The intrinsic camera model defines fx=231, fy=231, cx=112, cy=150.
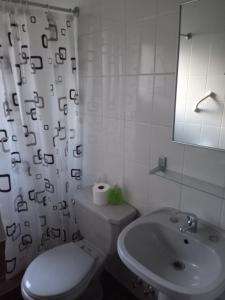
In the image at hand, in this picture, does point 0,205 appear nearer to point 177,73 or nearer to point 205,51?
point 177,73

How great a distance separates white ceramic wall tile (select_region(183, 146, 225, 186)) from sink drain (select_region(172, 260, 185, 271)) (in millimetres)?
444

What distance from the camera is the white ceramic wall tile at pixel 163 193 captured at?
1.30 meters

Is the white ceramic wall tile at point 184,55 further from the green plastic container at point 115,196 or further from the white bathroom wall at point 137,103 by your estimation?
the green plastic container at point 115,196

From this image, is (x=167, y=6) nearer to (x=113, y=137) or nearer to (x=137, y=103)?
(x=137, y=103)

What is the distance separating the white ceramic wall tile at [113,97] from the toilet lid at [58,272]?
95cm

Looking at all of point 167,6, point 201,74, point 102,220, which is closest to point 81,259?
point 102,220

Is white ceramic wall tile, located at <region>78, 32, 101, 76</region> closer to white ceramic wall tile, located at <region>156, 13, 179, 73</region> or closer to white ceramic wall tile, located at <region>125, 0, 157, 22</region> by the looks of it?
white ceramic wall tile, located at <region>125, 0, 157, 22</region>

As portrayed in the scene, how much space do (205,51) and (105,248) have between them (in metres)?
1.29

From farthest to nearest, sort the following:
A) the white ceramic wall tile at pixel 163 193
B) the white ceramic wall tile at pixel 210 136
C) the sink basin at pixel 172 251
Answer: the white ceramic wall tile at pixel 163 193
the white ceramic wall tile at pixel 210 136
the sink basin at pixel 172 251

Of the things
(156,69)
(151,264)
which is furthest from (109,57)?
(151,264)

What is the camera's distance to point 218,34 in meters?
1.01

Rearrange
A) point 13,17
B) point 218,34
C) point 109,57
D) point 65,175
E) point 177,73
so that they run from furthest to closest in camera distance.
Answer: point 65,175 < point 109,57 < point 13,17 < point 177,73 < point 218,34

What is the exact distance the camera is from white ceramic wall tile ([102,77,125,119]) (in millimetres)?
1479

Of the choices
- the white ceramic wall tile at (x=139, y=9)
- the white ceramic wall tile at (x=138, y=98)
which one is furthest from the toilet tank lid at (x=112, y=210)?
the white ceramic wall tile at (x=139, y=9)
